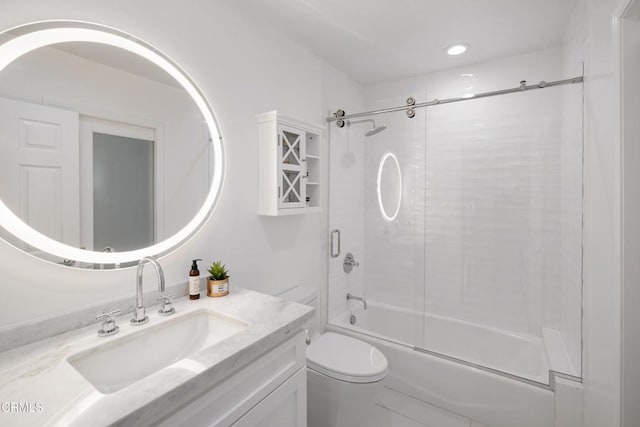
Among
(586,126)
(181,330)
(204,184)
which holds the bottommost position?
(181,330)

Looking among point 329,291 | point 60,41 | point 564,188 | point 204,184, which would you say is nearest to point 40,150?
point 60,41

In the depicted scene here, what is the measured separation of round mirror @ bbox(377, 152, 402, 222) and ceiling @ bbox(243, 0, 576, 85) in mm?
785

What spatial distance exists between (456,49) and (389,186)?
1.10 metres

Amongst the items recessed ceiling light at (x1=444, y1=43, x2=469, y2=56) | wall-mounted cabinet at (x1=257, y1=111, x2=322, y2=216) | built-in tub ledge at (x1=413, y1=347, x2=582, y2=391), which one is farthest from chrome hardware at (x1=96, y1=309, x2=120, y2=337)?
recessed ceiling light at (x1=444, y1=43, x2=469, y2=56)

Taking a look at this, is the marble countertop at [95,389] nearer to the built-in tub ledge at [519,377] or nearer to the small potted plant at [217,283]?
the small potted plant at [217,283]

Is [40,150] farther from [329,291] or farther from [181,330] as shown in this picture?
[329,291]

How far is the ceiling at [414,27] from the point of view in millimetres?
1676

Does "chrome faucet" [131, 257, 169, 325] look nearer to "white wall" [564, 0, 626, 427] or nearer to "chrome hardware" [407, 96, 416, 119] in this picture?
"white wall" [564, 0, 626, 427]

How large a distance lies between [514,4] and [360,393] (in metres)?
2.27

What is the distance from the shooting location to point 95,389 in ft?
2.27

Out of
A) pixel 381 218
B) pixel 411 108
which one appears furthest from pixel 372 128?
pixel 381 218

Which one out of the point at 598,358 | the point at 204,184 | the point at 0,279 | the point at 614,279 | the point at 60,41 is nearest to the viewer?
the point at 0,279

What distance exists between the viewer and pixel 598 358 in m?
1.28

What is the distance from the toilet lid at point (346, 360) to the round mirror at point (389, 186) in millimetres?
1122
